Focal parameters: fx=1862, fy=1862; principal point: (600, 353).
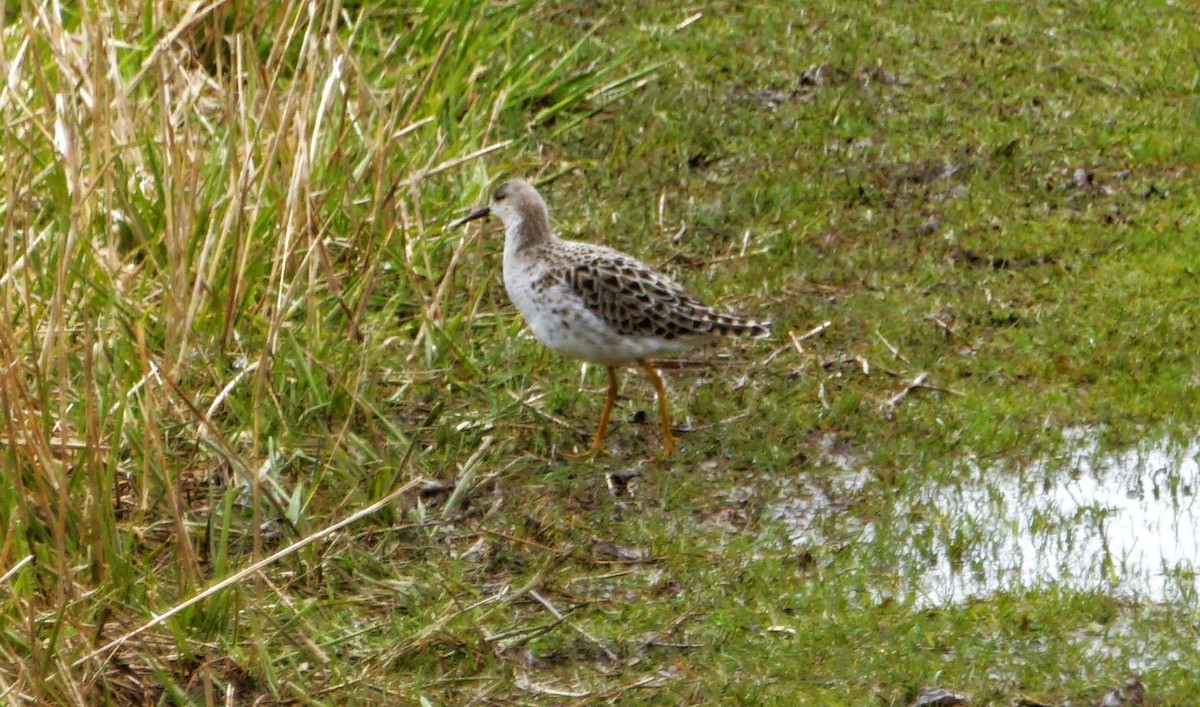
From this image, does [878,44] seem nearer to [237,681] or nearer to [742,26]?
[742,26]

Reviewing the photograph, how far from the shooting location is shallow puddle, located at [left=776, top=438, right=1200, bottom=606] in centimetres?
600

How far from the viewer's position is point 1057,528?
6.34 metres

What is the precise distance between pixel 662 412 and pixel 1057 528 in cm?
158

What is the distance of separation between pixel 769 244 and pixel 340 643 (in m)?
3.92

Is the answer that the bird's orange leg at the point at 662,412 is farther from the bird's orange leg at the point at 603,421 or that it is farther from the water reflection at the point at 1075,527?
the water reflection at the point at 1075,527

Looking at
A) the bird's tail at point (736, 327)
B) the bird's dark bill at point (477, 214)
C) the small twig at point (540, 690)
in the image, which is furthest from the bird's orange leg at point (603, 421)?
the small twig at point (540, 690)

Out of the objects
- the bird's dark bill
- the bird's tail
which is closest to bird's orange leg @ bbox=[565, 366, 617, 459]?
the bird's tail

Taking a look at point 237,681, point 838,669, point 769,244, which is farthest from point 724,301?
point 237,681

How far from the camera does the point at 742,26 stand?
36.9 feet

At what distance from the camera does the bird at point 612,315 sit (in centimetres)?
702

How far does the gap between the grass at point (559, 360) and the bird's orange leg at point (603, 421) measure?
67 millimetres

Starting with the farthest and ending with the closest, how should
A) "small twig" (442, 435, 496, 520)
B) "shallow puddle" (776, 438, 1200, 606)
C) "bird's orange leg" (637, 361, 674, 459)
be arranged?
1. "bird's orange leg" (637, 361, 674, 459)
2. "small twig" (442, 435, 496, 520)
3. "shallow puddle" (776, 438, 1200, 606)

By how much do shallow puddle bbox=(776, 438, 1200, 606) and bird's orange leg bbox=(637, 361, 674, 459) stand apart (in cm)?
61

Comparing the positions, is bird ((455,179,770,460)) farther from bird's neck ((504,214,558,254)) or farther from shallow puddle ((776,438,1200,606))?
shallow puddle ((776,438,1200,606))
